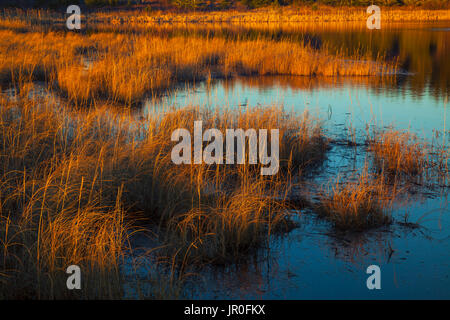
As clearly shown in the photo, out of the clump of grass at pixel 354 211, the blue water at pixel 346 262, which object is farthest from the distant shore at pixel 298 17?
the clump of grass at pixel 354 211

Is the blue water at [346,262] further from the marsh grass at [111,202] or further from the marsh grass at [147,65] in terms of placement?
the marsh grass at [147,65]

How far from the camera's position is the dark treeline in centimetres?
4794

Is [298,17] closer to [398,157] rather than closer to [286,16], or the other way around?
[286,16]

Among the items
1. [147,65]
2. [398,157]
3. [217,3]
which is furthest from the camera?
[217,3]

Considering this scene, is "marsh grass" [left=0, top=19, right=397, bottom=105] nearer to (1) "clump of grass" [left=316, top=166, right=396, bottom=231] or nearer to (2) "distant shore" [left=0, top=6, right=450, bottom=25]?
(1) "clump of grass" [left=316, top=166, right=396, bottom=231]

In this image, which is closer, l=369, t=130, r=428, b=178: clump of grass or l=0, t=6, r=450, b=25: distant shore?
l=369, t=130, r=428, b=178: clump of grass

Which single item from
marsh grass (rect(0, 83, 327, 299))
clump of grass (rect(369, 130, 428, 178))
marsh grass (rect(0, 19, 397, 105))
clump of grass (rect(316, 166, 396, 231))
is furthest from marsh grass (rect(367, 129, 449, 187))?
marsh grass (rect(0, 19, 397, 105))

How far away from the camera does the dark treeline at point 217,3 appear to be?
157 feet

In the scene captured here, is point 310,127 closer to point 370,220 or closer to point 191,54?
point 370,220

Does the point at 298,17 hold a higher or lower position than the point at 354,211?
higher

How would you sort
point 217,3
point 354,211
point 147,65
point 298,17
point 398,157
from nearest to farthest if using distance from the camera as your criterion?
1. point 354,211
2. point 398,157
3. point 147,65
4. point 298,17
5. point 217,3

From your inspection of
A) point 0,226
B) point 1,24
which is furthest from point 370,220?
point 1,24

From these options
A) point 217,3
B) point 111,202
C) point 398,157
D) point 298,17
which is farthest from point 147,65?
point 217,3

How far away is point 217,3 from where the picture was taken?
57.6m
